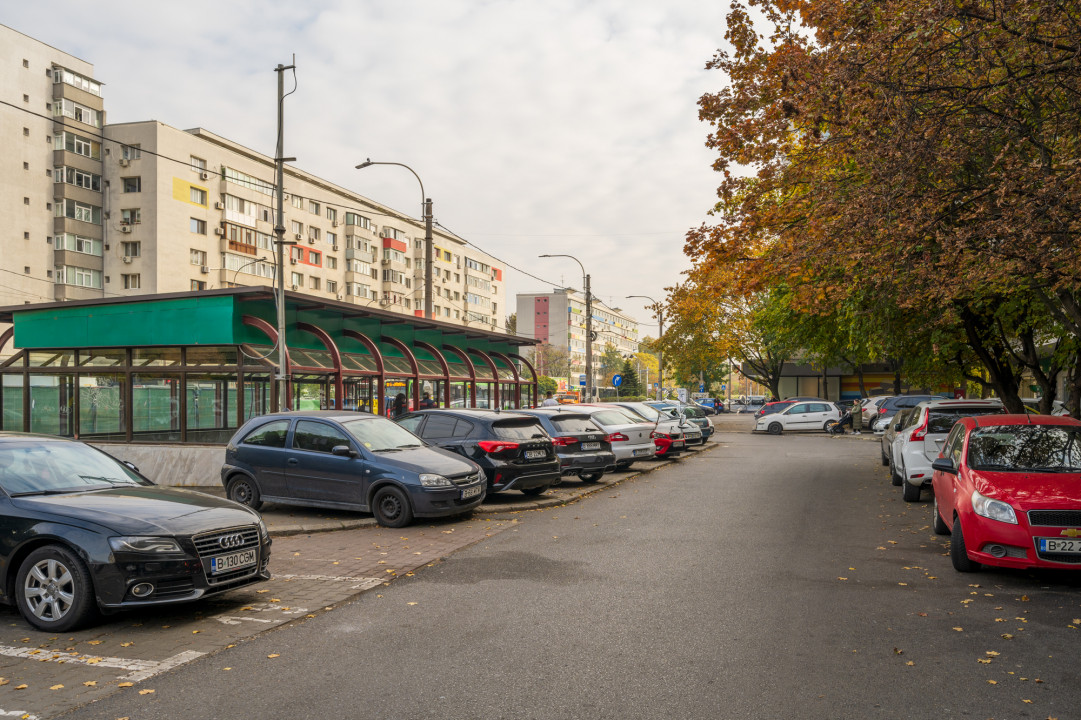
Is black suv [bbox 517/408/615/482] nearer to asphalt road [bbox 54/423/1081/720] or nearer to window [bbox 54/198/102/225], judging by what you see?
asphalt road [bbox 54/423/1081/720]

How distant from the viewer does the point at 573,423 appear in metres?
16.9

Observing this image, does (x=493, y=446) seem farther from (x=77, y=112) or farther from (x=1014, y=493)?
(x=77, y=112)

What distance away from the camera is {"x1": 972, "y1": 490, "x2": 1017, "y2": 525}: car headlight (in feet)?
24.7

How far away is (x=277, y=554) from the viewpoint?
938 centimetres

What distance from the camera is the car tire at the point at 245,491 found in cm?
1257

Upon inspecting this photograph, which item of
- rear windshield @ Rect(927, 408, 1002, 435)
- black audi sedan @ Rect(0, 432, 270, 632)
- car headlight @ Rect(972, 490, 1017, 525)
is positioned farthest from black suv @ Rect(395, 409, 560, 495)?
car headlight @ Rect(972, 490, 1017, 525)

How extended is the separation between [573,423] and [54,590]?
11.5 meters

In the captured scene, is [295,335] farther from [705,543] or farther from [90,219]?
[90,219]

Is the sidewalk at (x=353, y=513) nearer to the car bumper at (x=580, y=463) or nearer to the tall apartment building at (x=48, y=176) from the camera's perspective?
the car bumper at (x=580, y=463)

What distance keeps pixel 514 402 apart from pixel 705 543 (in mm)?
23285

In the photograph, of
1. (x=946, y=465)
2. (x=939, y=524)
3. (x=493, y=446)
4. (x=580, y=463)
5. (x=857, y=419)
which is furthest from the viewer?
(x=857, y=419)

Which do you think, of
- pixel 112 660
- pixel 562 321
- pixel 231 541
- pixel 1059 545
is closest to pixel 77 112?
pixel 231 541

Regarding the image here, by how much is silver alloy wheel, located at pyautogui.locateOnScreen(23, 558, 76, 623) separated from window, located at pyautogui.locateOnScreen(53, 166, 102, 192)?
55.7 m

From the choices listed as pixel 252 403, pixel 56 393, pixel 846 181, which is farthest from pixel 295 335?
pixel 846 181
